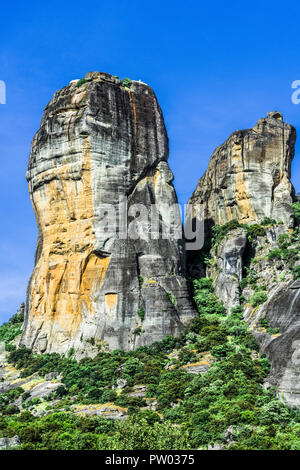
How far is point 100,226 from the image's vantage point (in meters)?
57.1

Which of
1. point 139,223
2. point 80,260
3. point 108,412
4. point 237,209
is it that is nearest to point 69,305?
point 80,260

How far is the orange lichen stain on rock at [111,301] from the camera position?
55.0 meters

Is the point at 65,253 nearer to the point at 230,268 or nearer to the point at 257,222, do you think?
the point at 230,268

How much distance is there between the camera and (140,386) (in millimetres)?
45719

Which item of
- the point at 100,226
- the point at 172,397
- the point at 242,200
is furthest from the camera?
the point at 242,200

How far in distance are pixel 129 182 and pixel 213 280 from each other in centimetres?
1340

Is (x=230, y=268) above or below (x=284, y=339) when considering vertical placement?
above

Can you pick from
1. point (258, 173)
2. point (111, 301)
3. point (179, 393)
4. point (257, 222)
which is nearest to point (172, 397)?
point (179, 393)

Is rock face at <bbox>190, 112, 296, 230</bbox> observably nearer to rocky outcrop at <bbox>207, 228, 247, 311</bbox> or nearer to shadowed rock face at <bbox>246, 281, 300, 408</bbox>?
rocky outcrop at <bbox>207, 228, 247, 311</bbox>

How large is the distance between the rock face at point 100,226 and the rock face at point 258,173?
9.96 metres

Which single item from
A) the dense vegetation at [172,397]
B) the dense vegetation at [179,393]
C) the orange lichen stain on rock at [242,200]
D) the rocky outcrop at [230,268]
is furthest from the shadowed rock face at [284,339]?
the orange lichen stain on rock at [242,200]

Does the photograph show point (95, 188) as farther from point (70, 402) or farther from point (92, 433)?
point (92, 433)

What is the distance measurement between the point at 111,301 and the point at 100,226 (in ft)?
23.0

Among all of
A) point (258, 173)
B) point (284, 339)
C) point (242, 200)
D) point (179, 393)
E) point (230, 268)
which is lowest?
point (179, 393)
